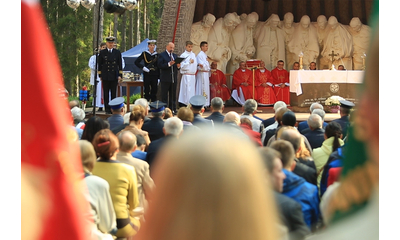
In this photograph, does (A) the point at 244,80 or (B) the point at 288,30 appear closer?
(A) the point at 244,80

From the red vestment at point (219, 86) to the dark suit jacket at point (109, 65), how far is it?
2.89 meters

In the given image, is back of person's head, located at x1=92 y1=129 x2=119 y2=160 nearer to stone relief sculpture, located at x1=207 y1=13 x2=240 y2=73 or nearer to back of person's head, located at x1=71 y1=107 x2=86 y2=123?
back of person's head, located at x1=71 y1=107 x2=86 y2=123

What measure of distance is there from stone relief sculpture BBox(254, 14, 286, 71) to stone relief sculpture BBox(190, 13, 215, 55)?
5.70ft

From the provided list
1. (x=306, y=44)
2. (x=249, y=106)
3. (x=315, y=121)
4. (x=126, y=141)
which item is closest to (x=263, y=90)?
(x=306, y=44)

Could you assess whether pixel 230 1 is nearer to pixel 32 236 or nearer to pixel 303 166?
pixel 303 166

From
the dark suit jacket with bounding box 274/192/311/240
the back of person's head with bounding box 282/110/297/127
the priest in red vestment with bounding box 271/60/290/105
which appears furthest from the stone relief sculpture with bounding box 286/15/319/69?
the dark suit jacket with bounding box 274/192/311/240

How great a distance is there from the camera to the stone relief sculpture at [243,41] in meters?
15.8

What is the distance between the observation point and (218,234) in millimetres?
1081

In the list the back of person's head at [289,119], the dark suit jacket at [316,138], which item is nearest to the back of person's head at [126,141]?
the back of person's head at [289,119]

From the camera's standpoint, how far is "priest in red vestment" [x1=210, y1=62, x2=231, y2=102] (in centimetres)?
1437

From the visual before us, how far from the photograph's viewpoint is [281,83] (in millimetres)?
14969

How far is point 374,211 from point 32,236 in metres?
0.74

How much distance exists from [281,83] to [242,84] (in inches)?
40.7

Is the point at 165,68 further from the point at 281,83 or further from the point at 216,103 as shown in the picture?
the point at 216,103
